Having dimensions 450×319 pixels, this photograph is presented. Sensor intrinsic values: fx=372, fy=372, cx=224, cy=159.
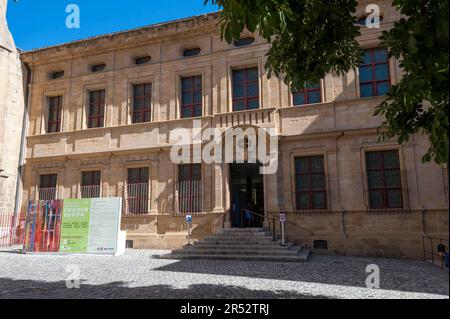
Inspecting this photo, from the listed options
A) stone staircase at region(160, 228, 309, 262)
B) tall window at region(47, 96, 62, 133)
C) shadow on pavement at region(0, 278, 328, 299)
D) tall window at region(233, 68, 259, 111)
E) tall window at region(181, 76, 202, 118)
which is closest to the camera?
shadow on pavement at region(0, 278, 328, 299)

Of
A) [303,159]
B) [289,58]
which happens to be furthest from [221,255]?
[289,58]

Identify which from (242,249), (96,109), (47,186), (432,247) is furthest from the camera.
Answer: (96,109)

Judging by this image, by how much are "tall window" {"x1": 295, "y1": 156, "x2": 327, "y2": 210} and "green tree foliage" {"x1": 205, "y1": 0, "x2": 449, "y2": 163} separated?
26.9ft

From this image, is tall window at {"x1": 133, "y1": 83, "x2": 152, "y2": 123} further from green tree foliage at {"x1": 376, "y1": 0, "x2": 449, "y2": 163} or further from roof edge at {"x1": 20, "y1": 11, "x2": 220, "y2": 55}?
green tree foliage at {"x1": 376, "y1": 0, "x2": 449, "y2": 163}

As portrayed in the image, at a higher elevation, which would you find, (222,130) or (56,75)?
(56,75)

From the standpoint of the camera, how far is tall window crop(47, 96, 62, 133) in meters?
18.0

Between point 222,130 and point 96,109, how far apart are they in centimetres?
662

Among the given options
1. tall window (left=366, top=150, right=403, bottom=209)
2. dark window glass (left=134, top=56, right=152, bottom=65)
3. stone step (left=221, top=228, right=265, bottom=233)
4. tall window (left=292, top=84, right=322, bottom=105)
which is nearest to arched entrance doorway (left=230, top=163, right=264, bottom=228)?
stone step (left=221, top=228, right=265, bottom=233)

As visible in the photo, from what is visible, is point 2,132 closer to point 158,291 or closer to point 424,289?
point 158,291

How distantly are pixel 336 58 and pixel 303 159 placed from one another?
28.5 ft

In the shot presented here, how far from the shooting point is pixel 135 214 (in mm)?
15484

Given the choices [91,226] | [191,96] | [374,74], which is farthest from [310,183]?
[91,226]

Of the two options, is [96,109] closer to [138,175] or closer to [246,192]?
[138,175]

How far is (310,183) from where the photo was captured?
1373 cm
